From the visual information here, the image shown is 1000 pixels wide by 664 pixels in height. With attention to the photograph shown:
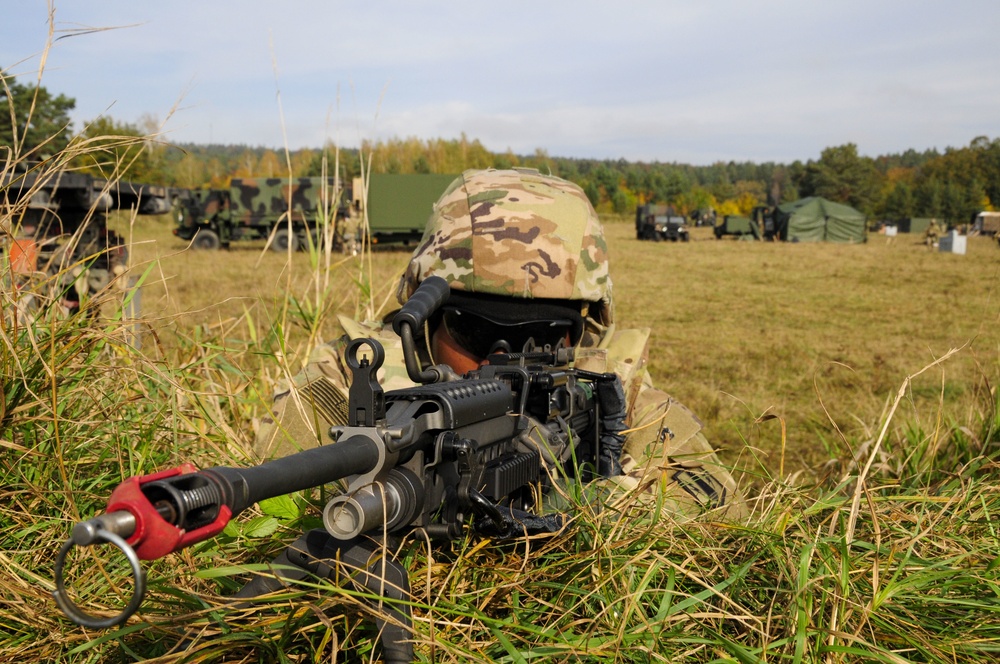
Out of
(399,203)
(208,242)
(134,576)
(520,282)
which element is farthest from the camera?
(208,242)

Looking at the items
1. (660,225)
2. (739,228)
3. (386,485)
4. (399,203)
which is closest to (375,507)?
(386,485)

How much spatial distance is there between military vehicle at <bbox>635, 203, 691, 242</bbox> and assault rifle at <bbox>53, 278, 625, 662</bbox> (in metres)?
31.4

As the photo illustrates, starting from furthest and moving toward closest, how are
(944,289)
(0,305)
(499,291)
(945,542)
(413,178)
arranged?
(413,178), (944,289), (499,291), (0,305), (945,542)

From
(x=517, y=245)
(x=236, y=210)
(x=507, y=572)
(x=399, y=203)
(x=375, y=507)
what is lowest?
(x=507, y=572)

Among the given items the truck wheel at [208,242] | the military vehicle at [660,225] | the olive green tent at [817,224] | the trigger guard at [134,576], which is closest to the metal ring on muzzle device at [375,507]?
the trigger guard at [134,576]

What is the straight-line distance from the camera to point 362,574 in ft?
5.28

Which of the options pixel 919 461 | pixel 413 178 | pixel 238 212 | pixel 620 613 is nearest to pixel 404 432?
pixel 620 613

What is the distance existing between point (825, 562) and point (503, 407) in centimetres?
79

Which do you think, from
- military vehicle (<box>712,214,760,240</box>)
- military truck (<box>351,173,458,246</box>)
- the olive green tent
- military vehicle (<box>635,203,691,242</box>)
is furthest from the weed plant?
military vehicle (<box>712,214,760,240</box>)

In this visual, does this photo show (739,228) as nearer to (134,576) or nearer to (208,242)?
(208,242)

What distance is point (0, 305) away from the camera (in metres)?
2.20

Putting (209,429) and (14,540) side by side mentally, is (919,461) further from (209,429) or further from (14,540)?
(14,540)

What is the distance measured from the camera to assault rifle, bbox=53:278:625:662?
1.09 metres

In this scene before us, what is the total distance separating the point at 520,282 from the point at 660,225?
3071 cm
